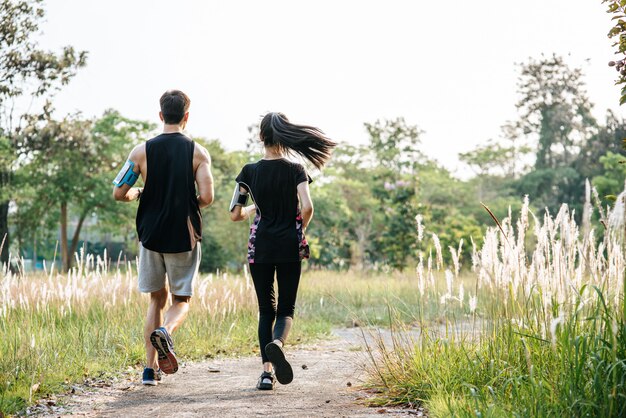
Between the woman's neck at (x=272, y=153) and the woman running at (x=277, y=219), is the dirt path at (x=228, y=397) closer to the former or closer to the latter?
the woman running at (x=277, y=219)

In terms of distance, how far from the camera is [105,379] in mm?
6121

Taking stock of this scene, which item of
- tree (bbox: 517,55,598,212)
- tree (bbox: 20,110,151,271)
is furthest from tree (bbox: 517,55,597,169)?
tree (bbox: 20,110,151,271)

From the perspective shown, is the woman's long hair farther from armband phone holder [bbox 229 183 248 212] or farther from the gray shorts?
the gray shorts

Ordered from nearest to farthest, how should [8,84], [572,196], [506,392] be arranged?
1. [506,392]
2. [8,84]
3. [572,196]

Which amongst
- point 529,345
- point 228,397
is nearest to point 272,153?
point 228,397

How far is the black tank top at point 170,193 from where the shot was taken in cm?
557

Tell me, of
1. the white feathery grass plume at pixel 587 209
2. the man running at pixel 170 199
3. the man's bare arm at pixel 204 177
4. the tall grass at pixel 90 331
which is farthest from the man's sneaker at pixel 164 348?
the white feathery grass plume at pixel 587 209

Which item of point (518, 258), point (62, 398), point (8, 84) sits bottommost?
point (62, 398)

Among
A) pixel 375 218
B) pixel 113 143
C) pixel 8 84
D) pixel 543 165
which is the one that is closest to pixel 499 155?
pixel 543 165

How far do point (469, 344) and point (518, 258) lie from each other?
0.78 metres

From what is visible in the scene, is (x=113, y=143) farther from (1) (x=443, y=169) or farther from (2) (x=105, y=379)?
(2) (x=105, y=379)

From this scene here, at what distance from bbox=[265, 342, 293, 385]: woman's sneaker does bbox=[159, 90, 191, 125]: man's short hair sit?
185cm

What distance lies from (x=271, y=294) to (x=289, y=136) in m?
1.21

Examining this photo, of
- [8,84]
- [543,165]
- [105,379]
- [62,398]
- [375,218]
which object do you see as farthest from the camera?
[543,165]
